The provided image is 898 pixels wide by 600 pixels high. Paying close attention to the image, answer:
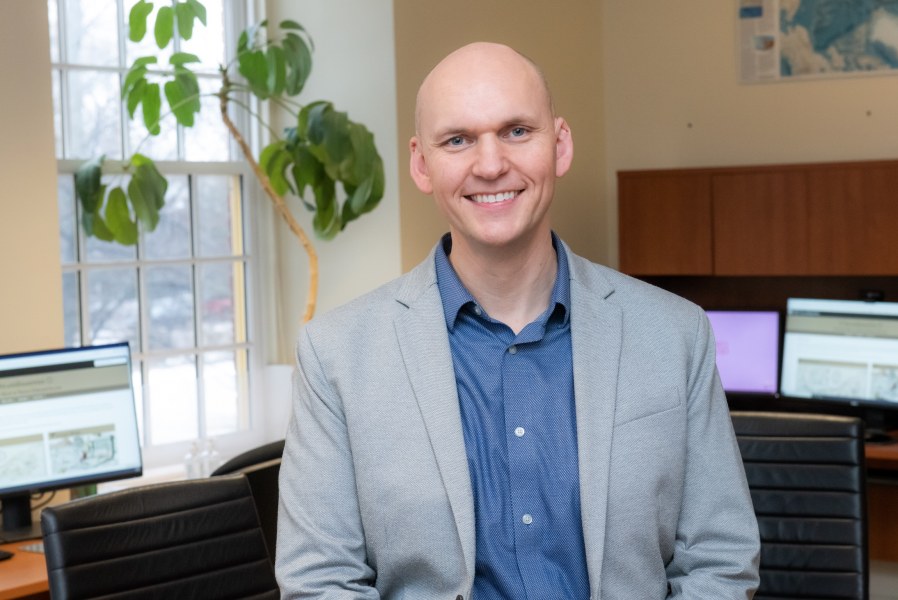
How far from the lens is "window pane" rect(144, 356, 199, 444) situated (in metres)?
4.56

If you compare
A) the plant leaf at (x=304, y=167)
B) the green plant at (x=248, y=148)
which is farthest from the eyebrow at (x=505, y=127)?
the plant leaf at (x=304, y=167)

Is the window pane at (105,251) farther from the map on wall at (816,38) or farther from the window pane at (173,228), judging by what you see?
the map on wall at (816,38)

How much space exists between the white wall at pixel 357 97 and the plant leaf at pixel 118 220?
3.08 ft

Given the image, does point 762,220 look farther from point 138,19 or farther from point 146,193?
point 138,19

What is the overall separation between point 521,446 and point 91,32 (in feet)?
10.5

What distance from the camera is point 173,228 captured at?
461 centimetres

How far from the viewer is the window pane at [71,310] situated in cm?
427

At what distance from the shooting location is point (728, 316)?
5324 millimetres

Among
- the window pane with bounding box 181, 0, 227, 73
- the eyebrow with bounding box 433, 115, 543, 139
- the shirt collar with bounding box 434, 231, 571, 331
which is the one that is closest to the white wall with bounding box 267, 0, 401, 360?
the window pane with bounding box 181, 0, 227, 73

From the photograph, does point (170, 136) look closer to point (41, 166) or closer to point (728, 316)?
point (41, 166)

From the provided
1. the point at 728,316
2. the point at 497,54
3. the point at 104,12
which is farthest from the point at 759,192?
the point at 497,54

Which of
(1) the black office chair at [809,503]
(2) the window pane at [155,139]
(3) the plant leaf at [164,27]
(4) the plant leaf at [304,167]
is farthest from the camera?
(2) the window pane at [155,139]

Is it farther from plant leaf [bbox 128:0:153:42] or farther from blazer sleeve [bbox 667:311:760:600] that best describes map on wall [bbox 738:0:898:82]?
blazer sleeve [bbox 667:311:760:600]

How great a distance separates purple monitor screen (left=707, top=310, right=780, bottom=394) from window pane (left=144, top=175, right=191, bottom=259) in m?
2.22
